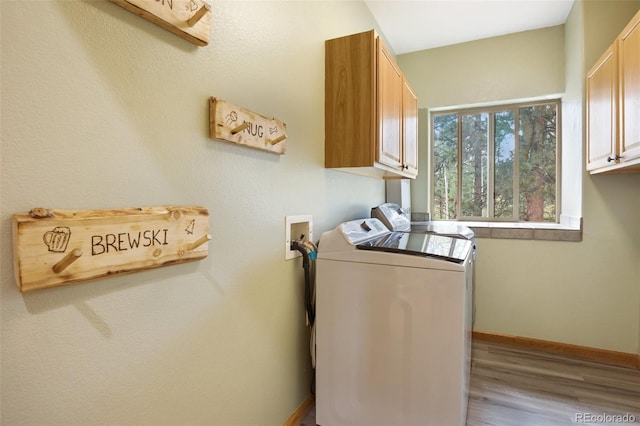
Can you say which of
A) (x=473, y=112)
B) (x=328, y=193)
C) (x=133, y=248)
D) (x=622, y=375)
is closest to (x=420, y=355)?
(x=328, y=193)

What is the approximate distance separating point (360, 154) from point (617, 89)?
5.34ft

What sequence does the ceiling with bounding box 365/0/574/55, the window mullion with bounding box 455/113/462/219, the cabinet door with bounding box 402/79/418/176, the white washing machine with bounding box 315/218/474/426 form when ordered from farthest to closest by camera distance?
the window mullion with bounding box 455/113/462/219
the ceiling with bounding box 365/0/574/55
the cabinet door with bounding box 402/79/418/176
the white washing machine with bounding box 315/218/474/426

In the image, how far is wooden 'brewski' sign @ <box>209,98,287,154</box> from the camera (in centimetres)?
111

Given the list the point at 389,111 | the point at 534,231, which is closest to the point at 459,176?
the point at 534,231

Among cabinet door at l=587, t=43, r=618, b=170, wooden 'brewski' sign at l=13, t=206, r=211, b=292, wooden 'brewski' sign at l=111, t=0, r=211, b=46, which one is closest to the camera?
wooden 'brewski' sign at l=13, t=206, r=211, b=292

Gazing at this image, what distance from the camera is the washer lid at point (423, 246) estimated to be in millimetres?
1489

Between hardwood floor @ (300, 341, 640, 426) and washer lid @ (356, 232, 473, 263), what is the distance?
3.18 ft

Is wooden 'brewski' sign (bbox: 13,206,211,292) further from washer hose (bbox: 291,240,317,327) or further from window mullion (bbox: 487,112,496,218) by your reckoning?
window mullion (bbox: 487,112,496,218)

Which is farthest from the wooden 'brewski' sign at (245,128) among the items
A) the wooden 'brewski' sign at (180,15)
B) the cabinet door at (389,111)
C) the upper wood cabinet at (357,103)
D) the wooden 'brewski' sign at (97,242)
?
the cabinet door at (389,111)

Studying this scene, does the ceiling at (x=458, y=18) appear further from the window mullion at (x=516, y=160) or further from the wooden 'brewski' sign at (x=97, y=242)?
the wooden 'brewski' sign at (x=97, y=242)

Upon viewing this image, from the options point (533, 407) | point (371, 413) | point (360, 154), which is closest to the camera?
point (371, 413)

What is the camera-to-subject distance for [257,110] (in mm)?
1354

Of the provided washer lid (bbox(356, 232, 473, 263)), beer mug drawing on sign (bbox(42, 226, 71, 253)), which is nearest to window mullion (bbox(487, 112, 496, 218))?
washer lid (bbox(356, 232, 473, 263))

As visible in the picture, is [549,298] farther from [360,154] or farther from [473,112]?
[360,154]
